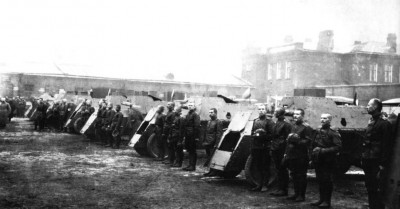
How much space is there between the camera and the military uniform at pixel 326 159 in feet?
23.0

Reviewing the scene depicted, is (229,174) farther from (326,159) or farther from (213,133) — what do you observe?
(326,159)

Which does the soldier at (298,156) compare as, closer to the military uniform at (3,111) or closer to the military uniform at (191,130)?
the military uniform at (191,130)

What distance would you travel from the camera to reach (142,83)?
117ft

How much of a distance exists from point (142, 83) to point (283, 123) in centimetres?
2861

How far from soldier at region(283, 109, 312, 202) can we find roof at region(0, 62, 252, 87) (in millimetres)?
28211

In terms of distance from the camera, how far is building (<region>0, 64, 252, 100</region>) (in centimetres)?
3198

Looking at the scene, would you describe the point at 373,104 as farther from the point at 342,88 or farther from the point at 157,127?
the point at 342,88

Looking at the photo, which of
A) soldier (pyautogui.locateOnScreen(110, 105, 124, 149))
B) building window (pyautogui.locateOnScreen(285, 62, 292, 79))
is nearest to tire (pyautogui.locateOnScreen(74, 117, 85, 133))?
soldier (pyautogui.locateOnScreen(110, 105, 124, 149))

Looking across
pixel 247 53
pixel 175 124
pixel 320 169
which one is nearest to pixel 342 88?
pixel 247 53

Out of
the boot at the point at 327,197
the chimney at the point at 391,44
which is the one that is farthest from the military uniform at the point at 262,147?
the chimney at the point at 391,44

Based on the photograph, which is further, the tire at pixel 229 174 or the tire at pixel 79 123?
the tire at pixel 79 123

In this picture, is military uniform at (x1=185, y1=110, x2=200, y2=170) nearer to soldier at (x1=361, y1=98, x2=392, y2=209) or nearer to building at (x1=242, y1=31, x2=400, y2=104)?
soldier at (x1=361, y1=98, x2=392, y2=209)

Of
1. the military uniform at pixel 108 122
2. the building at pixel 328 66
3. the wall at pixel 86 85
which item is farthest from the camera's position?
the building at pixel 328 66

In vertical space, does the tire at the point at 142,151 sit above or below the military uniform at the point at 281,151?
below
